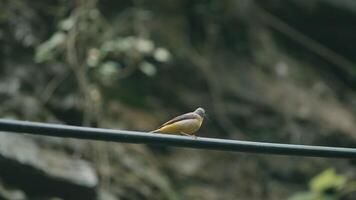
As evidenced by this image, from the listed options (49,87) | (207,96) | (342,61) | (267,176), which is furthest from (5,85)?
(342,61)

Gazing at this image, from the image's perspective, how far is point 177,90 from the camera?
8.34 metres

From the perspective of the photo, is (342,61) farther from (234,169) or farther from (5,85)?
(5,85)

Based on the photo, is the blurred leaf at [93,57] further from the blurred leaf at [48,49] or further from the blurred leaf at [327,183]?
the blurred leaf at [327,183]

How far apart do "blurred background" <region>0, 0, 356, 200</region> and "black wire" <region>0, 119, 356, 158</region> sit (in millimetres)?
3399

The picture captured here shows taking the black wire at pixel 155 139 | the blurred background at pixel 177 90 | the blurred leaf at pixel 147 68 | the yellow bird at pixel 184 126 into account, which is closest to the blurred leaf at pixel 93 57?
the blurred background at pixel 177 90

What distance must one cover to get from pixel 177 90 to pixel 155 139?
16.3ft

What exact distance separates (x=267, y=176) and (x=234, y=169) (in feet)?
1.22

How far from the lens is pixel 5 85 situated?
7180 millimetres

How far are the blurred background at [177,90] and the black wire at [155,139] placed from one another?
340cm

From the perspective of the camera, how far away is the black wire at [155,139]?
10.6 ft

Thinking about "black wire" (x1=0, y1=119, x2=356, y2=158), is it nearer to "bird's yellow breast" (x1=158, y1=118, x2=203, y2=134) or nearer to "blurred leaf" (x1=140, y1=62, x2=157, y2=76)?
"bird's yellow breast" (x1=158, y1=118, x2=203, y2=134)

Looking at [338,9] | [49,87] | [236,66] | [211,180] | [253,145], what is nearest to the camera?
[253,145]

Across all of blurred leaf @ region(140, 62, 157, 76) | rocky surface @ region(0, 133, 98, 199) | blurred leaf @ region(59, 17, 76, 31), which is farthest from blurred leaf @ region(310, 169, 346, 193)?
blurred leaf @ region(59, 17, 76, 31)

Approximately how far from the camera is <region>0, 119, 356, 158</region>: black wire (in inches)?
127
